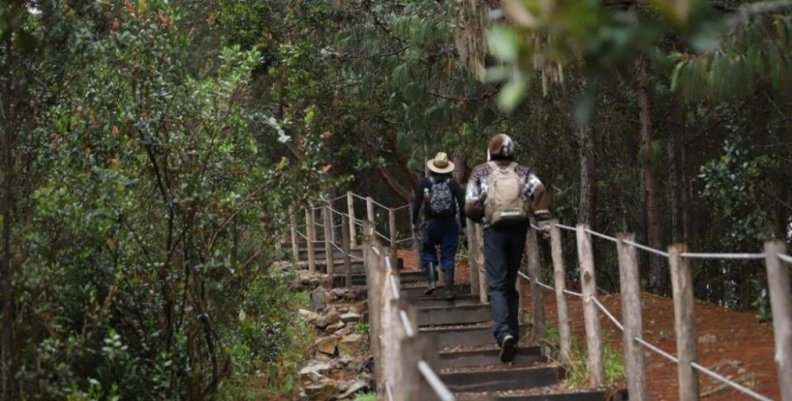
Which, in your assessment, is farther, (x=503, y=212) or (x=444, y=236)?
(x=444, y=236)

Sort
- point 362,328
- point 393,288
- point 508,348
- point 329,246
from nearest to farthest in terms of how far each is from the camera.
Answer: point 393,288
point 508,348
point 362,328
point 329,246

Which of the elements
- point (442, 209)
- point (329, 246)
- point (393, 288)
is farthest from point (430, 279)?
point (393, 288)

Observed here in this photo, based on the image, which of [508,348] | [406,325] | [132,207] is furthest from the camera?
[508,348]

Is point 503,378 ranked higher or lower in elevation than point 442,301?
lower

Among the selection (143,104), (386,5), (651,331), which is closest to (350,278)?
(386,5)

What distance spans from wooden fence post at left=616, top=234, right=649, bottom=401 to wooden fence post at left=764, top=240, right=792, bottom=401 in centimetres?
272

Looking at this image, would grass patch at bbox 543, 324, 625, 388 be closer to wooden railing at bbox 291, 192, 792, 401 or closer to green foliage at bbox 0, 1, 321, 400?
wooden railing at bbox 291, 192, 792, 401

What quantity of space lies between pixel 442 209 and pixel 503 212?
111 inches

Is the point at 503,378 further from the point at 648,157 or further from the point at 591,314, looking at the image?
the point at 648,157

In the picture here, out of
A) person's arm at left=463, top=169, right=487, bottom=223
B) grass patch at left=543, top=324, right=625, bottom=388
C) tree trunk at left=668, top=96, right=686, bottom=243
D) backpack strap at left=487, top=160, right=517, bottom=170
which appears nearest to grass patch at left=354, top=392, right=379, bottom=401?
grass patch at left=543, top=324, right=625, bottom=388

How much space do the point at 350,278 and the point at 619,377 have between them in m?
7.22

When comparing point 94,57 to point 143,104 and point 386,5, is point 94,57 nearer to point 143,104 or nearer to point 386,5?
point 143,104

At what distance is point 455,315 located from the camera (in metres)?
11.8

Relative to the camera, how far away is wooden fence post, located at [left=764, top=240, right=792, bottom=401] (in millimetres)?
4641
